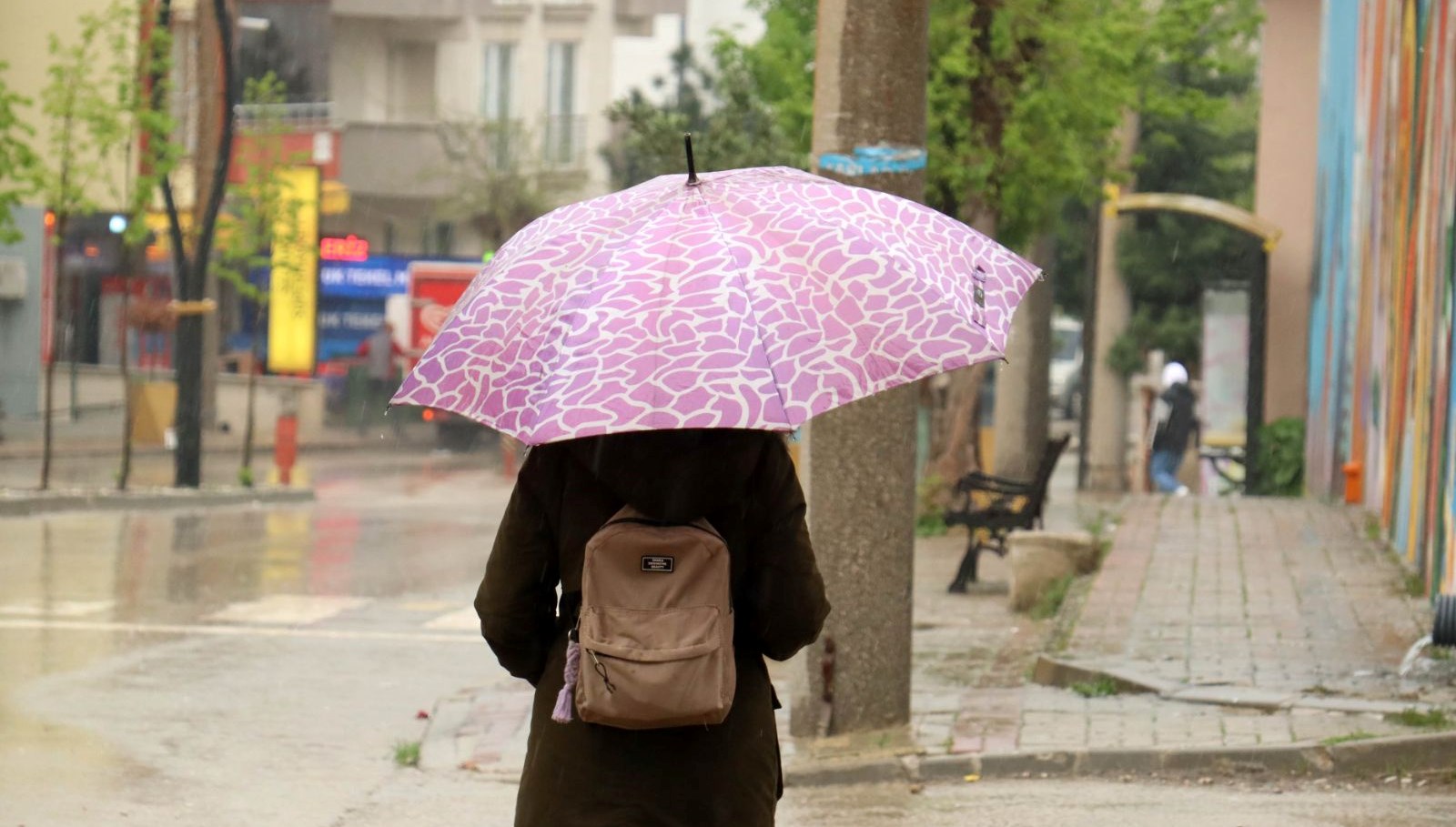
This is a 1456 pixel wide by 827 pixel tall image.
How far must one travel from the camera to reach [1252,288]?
2316 cm

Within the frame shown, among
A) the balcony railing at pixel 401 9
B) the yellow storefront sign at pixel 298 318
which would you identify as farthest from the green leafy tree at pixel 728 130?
the balcony railing at pixel 401 9

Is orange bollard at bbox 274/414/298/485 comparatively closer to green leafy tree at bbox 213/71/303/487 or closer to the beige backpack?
green leafy tree at bbox 213/71/303/487

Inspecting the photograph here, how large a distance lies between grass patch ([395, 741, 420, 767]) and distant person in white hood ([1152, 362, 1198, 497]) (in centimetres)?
1803

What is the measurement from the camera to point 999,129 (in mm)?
17844

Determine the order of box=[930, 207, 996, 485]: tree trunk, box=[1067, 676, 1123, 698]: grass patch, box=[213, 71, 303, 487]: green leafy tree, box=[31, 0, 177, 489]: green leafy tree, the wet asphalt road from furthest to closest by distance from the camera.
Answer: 1. box=[213, 71, 303, 487]: green leafy tree
2. box=[31, 0, 177, 489]: green leafy tree
3. box=[930, 207, 996, 485]: tree trunk
4. box=[1067, 676, 1123, 698]: grass patch
5. the wet asphalt road

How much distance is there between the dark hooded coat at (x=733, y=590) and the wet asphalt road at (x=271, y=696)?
2.93 m

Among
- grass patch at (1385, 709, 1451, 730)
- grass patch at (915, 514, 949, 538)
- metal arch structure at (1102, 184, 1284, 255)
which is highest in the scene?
metal arch structure at (1102, 184, 1284, 255)

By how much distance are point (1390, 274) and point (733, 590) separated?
12040 mm

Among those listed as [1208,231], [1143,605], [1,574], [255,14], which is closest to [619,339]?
[1143,605]

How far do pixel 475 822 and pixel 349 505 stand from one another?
14560 millimetres

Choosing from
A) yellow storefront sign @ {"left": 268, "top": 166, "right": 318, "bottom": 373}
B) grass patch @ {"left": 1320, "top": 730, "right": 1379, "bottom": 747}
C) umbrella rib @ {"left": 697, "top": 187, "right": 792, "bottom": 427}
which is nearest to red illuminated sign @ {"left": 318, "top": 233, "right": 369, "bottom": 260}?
yellow storefront sign @ {"left": 268, "top": 166, "right": 318, "bottom": 373}

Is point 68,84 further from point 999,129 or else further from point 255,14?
point 255,14

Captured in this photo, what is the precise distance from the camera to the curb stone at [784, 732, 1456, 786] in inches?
271

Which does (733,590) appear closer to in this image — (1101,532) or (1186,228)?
(1101,532)
